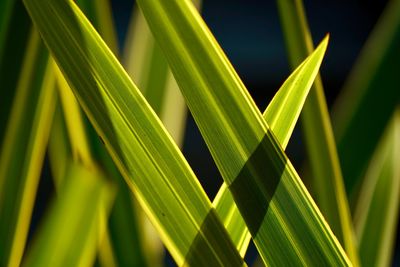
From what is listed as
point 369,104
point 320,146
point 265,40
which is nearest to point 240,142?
point 320,146

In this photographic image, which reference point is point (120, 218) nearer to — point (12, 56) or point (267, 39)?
point (12, 56)

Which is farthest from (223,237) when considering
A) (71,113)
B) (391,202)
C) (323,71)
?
(323,71)

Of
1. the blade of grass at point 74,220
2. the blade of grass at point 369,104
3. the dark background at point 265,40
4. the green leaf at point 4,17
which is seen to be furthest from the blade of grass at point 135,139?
the dark background at point 265,40

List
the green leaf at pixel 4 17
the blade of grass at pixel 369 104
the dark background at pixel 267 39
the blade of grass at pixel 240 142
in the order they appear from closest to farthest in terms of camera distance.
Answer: the blade of grass at pixel 240 142, the green leaf at pixel 4 17, the blade of grass at pixel 369 104, the dark background at pixel 267 39

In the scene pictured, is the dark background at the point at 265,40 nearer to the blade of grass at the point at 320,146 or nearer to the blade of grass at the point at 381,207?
the blade of grass at the point at 381,207

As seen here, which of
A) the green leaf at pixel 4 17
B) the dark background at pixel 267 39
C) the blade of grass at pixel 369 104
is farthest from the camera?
the dark background at pixel 267 39

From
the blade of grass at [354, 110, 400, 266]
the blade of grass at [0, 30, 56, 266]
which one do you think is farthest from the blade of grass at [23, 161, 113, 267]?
the blade of grass at [354, 110, 400, 266]
